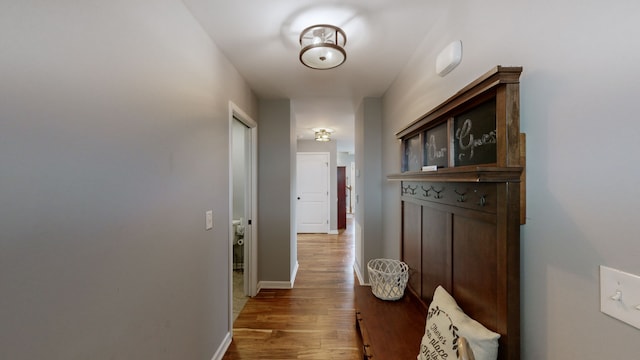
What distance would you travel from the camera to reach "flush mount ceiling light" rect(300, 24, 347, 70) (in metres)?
1.67

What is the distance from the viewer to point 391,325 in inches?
60.1

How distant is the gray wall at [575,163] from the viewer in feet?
2.09

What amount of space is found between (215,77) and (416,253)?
1.98 metres

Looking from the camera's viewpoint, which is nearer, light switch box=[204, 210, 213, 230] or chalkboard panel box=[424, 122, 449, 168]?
chalkboard panel box=[424, 122, 449, 168]

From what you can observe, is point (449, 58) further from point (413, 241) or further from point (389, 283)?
point (389, 283)

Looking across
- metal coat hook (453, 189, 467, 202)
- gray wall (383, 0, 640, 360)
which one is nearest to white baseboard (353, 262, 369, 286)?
metal coat hook (453, 189, 467, 202)

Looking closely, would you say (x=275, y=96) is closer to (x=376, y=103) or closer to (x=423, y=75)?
(x=376, y=103)

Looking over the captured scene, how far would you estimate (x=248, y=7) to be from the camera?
153 centimetres

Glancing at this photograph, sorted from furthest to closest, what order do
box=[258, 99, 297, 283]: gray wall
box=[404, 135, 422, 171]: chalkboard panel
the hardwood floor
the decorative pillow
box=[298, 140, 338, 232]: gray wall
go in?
box=[298, 140, 338, 232]: gray wall → box=[258, 99, 297, 283]: gray wall → the hardwood floor → box=[404, 135, 422, 171]: chalkboard panel → the decorative pillow

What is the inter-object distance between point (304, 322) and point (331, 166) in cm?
446

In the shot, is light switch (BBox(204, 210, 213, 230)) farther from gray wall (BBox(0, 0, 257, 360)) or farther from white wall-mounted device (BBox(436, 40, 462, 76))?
white wall-mounted device (BBox(436, 40, 462, 76))

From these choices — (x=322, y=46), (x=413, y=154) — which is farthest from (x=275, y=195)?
(x=322, y=46)

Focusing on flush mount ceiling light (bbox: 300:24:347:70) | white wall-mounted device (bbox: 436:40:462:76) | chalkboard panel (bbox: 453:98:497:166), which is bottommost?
chalkboard panel (bbox: 453:98:497:166)

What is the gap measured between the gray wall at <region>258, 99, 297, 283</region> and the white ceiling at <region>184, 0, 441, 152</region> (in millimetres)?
414
